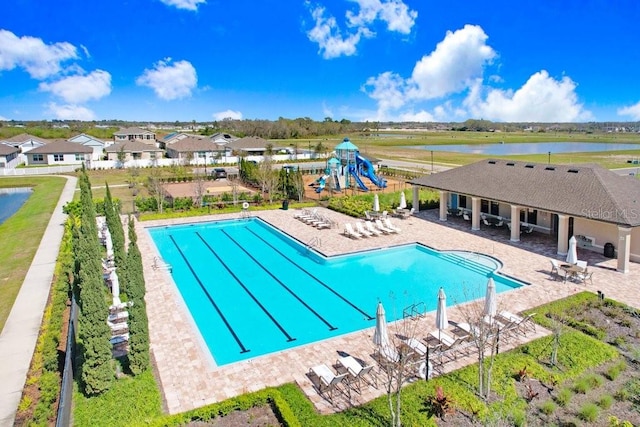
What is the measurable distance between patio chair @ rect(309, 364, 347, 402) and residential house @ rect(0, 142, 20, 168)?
6600 centimetres

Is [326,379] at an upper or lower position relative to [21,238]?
lower

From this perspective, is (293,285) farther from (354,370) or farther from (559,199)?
(559,199)

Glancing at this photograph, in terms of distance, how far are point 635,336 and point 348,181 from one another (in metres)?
29.8

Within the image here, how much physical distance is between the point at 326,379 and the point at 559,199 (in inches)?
605

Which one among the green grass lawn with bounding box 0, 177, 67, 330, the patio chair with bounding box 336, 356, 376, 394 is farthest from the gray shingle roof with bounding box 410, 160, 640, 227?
the green grass lawn with bounding box 0, 177, 67, 330

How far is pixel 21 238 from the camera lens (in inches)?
991

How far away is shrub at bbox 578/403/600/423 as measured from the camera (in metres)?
9.05

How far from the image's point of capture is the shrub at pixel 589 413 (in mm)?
9047

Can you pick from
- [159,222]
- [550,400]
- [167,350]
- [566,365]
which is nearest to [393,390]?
[550,400]

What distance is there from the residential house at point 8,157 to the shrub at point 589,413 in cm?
7066

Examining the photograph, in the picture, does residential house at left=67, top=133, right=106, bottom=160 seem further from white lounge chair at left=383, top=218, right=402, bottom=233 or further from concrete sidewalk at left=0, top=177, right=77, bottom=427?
white lounge chair at left=383, top=218, right=402, bottom=233

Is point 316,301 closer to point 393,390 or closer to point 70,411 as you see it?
point 393,390

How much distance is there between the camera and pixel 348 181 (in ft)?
135

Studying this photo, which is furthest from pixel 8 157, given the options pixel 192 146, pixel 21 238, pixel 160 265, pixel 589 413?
pixel 589 413
